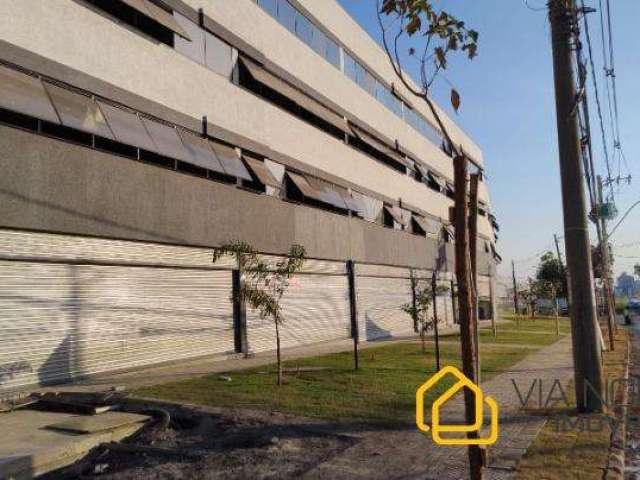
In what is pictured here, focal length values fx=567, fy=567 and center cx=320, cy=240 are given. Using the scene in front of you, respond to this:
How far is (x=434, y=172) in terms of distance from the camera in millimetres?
38656

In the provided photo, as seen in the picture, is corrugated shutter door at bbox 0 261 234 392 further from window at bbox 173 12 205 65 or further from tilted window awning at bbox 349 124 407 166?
tilted window awning at bbox 349 124 407 166

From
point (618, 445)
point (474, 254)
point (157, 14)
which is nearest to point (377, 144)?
point (157, 14)

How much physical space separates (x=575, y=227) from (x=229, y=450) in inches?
253

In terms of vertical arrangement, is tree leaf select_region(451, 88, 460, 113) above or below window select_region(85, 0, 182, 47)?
below

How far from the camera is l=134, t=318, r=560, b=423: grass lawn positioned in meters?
9.24

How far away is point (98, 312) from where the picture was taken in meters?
13.0

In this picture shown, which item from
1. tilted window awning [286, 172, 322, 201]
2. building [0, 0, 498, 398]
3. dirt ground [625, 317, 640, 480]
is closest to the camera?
dirt ground [625, 317, 640, 480]

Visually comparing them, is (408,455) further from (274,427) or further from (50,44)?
(50,44)

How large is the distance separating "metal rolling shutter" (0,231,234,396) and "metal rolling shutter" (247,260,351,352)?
1843mm

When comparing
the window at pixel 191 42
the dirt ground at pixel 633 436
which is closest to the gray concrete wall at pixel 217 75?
the window at pixel 191 42

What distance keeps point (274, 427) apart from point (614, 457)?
4299mm

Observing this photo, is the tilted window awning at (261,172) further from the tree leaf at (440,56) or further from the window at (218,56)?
the tree leaf at (440,56)

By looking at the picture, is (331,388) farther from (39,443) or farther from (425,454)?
(39,443)

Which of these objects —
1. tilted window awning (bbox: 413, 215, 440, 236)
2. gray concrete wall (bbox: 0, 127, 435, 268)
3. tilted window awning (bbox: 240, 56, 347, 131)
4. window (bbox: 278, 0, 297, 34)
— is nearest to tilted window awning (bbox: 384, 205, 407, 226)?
tilted window awning (bbox: 413, 215, 440, 236)
